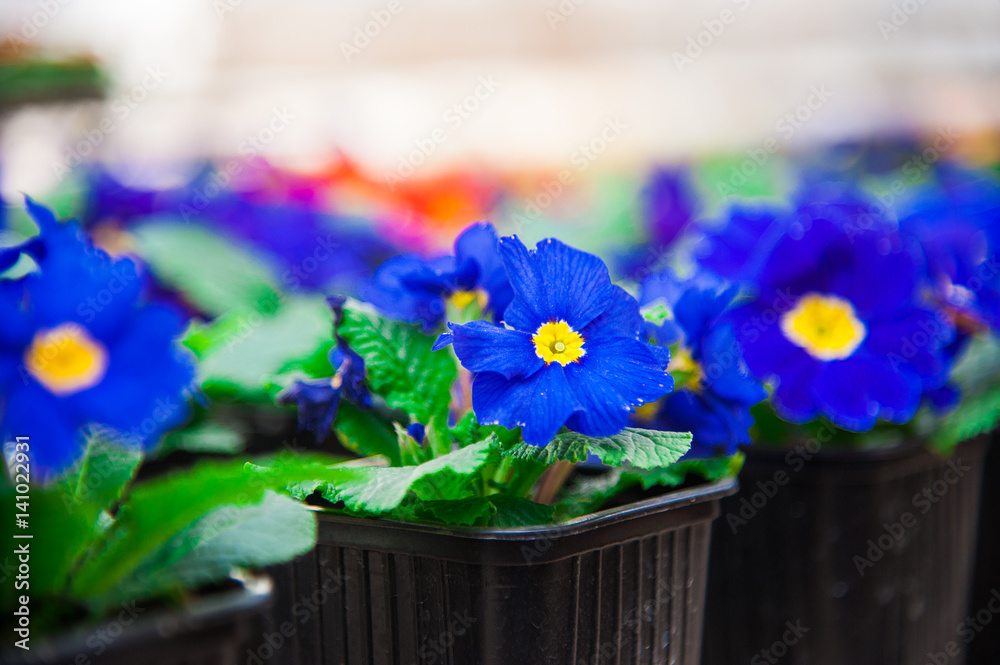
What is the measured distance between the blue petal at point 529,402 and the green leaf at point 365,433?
17cm

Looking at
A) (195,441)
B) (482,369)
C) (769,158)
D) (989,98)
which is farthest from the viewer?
(989,98)

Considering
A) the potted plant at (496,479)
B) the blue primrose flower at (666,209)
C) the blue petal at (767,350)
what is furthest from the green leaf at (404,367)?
the blue primrose flower at (666,209)

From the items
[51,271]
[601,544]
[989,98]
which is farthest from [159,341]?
[989,98]

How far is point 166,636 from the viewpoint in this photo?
489 mm

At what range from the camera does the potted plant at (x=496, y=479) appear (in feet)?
2.10

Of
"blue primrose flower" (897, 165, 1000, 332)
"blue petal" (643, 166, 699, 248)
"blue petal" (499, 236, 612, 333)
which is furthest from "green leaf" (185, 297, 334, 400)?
"blue petal" (643, 166, 699, 248)

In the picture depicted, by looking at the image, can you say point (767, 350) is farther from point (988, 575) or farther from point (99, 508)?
point (988, 575)

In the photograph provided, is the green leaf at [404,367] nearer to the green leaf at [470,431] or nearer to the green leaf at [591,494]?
the green leaf at [470,431]

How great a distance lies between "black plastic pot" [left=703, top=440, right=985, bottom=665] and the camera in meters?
1.03

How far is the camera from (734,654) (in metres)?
1.10

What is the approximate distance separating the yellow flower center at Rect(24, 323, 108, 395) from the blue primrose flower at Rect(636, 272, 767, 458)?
1.43 feet

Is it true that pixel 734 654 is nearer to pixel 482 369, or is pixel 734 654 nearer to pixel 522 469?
pixel 522 469

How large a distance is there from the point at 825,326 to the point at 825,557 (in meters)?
0.27

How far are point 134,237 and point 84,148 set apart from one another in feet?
2.88
